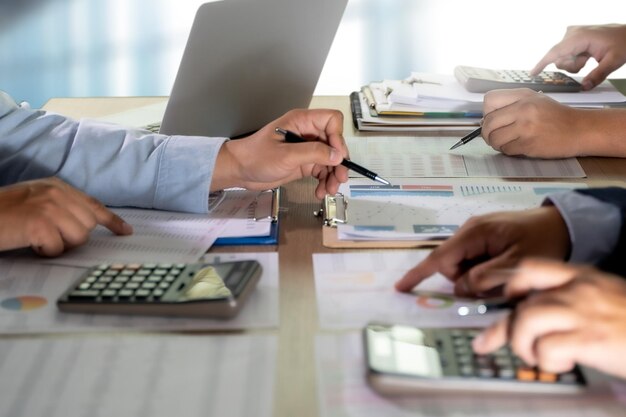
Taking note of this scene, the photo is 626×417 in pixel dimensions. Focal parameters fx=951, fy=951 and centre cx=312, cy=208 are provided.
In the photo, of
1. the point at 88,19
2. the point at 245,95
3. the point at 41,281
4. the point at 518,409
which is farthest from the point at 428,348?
the point at 88,19

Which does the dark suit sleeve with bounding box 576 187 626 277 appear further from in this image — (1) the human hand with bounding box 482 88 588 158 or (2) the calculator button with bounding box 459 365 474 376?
(1) the human hand with bounding box 482 88 588 158

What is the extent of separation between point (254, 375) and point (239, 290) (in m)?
0.16

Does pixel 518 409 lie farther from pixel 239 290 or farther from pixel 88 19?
pixel 88 19

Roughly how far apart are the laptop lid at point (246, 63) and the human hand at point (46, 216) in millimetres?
300

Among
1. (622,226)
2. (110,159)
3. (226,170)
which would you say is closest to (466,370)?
(622,226)

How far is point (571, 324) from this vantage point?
84cm

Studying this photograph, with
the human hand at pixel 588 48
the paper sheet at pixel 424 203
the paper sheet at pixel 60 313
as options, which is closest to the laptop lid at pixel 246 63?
the paper sheet at pixel 424 203

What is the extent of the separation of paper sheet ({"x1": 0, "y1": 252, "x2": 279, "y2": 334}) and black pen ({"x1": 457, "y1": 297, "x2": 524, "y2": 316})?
0.20 metres

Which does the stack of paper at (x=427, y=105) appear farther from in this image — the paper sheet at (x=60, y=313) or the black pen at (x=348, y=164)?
the paper sheet at (x=60, y=313)

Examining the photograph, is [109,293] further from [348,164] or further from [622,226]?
[622,226]

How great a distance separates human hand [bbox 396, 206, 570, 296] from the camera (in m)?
1.07

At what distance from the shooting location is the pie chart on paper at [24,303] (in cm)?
104

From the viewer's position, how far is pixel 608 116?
1.59m

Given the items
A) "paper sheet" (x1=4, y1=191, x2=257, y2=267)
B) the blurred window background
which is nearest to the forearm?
"paper sheet" (x1=4, y1=191, x2=257, y2=267)
